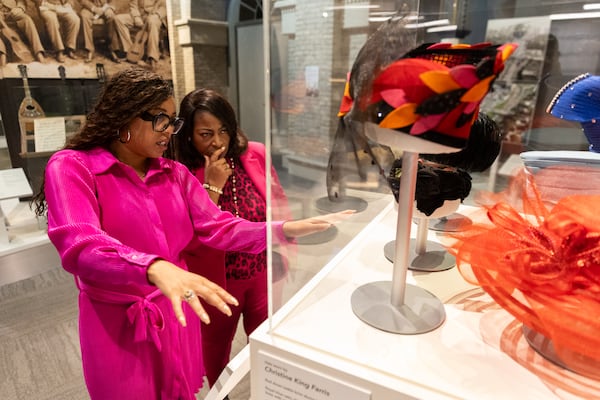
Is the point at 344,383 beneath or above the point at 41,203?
beneath

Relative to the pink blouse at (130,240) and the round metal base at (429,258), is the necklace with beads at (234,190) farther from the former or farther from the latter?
the round metal base at (429,258)

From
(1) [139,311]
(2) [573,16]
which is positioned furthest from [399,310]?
(2) [573,16]

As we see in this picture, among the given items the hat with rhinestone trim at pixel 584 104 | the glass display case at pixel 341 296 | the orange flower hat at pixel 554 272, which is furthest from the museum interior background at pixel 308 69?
the orange flower hat at pixel 554 272

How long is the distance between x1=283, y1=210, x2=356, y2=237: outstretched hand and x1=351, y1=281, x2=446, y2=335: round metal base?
0.16 metres

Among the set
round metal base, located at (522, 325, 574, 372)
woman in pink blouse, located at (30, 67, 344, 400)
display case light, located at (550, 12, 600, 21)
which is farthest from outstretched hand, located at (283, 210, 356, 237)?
display case light, located at (550, 12, 600, 21)

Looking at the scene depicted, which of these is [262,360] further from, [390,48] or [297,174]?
[390,48]

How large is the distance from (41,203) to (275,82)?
0.81 m

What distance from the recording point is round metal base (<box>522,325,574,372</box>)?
61 centimetres

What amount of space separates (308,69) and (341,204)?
380mm

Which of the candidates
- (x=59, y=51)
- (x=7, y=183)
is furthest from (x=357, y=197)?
(x=59, y=51)

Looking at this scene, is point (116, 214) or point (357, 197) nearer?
point (116, 214)

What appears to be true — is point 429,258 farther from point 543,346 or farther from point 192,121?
point 192,121

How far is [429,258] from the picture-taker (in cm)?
96

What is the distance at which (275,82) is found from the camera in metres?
0.59
